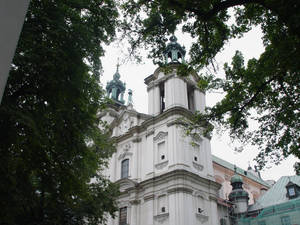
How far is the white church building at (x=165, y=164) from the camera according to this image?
62.3 feet

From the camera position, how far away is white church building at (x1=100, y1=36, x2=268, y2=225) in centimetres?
1898

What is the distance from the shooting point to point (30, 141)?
6621 mm

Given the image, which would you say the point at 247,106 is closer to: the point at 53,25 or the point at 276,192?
the point at 53,25

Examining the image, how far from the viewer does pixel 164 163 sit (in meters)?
20.9

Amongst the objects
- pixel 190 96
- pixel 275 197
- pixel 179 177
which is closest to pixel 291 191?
pixel 275 197

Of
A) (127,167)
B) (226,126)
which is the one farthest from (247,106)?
(127,167)

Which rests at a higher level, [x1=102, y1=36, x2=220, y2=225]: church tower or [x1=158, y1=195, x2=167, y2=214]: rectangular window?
[x1=102, y1=36, x2=220, y2=225]: church tower

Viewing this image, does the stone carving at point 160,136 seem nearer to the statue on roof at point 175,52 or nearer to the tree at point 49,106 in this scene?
the statue on roof at point 175,52

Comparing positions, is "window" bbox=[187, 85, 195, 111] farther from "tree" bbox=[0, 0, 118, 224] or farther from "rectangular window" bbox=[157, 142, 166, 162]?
"tree" bbox=[0, 0, 118, 224]

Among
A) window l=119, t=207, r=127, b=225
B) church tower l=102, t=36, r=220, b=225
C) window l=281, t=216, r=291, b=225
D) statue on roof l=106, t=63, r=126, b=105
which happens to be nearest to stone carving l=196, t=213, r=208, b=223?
church tower l=102, t=36, r=220, b=225

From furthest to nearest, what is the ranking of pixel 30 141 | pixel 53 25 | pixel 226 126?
1. pixel 226 126
2. pixel 53 25
3. pixel 30 141

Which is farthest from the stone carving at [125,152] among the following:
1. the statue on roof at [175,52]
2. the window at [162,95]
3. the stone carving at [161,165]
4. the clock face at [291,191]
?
the clock face at [291,191]

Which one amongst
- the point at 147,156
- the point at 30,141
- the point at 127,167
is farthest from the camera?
the point at 127,167

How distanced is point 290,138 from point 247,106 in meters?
1.98
